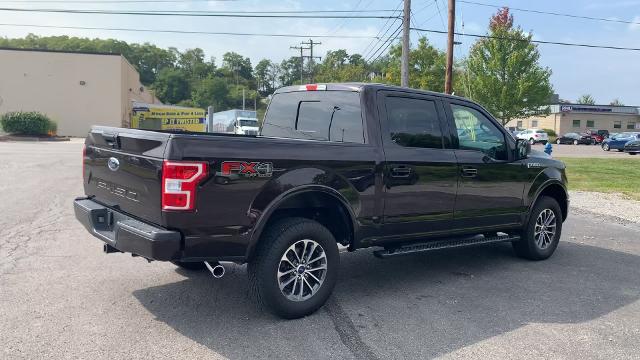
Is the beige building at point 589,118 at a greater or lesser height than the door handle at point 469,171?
greater

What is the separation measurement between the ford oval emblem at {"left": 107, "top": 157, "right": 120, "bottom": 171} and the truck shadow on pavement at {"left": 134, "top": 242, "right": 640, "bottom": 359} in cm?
123

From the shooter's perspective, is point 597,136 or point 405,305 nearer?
point 405,305

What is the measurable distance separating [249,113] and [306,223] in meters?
50.1

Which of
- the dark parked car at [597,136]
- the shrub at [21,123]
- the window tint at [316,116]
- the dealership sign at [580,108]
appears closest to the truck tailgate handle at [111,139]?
the window tint at [316,116]

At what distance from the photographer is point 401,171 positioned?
506cm

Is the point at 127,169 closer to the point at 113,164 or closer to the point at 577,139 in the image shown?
the point at 113,164

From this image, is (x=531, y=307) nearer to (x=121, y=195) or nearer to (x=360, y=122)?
(x=360, y=122)

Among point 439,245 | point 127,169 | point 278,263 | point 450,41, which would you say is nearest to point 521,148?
point 439,245

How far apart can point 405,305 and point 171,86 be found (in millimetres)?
126016

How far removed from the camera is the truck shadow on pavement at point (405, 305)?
13.4 feet

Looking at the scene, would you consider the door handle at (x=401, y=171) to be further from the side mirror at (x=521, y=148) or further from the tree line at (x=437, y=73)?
the tree line at (x=437, y=73)

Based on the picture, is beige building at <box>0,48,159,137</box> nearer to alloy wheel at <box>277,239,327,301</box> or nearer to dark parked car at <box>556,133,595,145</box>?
dark parked car at <box>556,133,595,145</box>

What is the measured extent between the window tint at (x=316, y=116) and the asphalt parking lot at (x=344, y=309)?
5.11 ft

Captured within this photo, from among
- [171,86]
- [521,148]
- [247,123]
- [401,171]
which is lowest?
[401,171]
